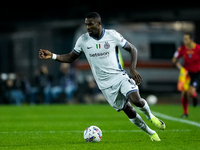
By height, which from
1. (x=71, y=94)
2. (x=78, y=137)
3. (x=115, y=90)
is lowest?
(x=71, y=94)

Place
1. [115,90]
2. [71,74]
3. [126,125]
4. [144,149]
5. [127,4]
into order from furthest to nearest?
[127,4] → [71,74] → [126,125] → [115,90] → [144,149]

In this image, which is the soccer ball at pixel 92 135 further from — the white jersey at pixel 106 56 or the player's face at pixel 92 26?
the player's face at pixel 92 26

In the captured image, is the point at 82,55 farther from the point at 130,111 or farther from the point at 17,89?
the point at 130,111

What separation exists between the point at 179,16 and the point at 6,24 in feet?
26.2

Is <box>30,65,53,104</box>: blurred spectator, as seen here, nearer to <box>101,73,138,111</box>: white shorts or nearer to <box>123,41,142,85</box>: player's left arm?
<box>101,73,138,111</box>: white shorts

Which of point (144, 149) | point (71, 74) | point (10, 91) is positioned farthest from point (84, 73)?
point (144, 149)

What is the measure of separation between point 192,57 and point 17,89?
29.3 ft

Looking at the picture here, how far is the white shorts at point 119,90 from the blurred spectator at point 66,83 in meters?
11.5


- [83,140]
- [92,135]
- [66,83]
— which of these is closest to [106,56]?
[92,135]

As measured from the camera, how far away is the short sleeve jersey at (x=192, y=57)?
12.4 m

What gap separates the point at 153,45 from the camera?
2092 centimetres

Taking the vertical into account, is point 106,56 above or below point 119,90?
above

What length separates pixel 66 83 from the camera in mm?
18719

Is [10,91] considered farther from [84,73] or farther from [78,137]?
[78,137]
